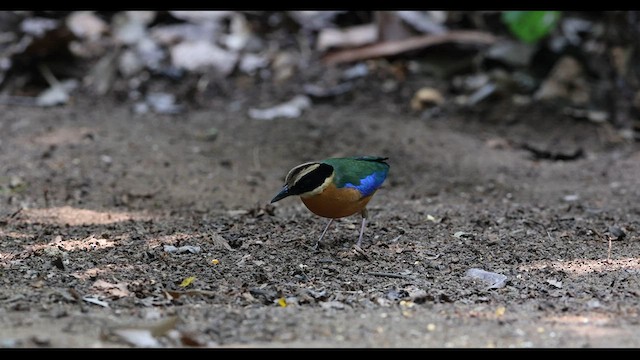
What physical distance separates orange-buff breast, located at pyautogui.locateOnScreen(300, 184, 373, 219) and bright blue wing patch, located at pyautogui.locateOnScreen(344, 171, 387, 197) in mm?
31

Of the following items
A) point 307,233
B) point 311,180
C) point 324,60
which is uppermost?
point 311,180

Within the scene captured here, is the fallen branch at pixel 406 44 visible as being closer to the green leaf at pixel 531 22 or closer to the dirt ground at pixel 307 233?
the dirt ground at pixel 307 233

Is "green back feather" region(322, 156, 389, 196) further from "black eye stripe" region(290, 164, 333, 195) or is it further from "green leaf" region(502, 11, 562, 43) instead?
"green leaf" region(502, 11, 562, 43)

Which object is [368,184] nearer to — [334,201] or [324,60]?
[334,201]

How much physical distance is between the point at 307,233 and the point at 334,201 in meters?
0.58

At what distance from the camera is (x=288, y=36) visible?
1120 cm

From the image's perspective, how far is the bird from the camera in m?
5.23

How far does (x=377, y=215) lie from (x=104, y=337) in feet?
10.4

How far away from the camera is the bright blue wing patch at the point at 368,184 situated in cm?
547

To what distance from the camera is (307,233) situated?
5.86 metres

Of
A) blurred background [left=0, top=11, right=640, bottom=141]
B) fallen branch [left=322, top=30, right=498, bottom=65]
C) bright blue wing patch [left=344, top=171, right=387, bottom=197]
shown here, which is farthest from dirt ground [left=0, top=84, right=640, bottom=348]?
fallen branch [left=322, top=30, right=498, bottom=65]

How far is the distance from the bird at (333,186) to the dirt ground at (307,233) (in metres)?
0.29

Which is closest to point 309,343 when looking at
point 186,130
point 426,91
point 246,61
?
point 186,130

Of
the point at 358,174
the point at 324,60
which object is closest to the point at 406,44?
the point at 324,60
